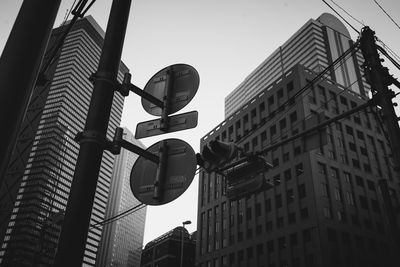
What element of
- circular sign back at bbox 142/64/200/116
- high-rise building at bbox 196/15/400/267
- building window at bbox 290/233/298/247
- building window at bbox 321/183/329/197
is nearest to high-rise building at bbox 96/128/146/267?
high-rise building at bbox 196/15/400/267

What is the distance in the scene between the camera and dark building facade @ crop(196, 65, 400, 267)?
37938mm

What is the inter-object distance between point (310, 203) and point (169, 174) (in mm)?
39071

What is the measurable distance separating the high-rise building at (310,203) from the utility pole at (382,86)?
80.1 ft

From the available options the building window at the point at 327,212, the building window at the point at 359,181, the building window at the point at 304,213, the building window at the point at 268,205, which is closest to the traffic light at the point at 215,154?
the building window at the point at 327,212

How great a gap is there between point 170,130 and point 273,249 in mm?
42292

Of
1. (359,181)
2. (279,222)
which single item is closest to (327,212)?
(279,222)

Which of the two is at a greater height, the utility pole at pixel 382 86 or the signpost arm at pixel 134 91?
the utility pole at pixel 382 86

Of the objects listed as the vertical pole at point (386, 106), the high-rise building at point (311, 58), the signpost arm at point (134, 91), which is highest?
the high-rise building at point (311, 58)

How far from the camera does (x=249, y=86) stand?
119750 mm

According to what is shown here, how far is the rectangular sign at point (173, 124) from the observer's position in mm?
3188

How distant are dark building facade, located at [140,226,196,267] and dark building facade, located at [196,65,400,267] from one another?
14.5m

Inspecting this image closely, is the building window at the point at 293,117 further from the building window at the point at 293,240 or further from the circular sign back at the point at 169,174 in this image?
the circular sign back at the point at 169,174

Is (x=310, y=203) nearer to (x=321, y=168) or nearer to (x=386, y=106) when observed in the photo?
(x=321, y=168)

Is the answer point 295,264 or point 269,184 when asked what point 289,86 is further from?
point 269,184
